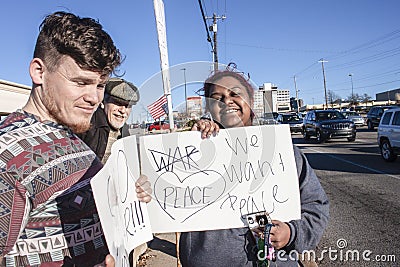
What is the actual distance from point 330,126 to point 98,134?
719 inches

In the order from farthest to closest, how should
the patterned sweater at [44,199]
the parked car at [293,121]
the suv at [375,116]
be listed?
the parked car at [293,121]
the suv at [375,116]
the patterned sweater at [44,199]

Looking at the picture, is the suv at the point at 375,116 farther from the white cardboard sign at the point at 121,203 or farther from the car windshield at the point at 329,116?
the white cardboard sign at the point at 121,203

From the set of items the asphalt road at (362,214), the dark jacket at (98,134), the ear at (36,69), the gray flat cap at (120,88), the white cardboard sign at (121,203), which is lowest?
the asphalt road at (362,214)

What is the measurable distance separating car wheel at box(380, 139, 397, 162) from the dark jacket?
1094cm

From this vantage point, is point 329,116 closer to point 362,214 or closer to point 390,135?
point 390,135

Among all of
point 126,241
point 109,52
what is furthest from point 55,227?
point 109,52

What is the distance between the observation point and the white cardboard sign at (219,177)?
183 centimetres

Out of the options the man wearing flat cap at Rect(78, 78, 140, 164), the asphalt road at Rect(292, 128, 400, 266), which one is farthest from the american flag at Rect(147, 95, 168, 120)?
the asphalt road at Rect(292, 128, 400, 266)

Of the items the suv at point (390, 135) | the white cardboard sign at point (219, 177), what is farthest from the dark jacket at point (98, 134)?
the suv at point (390, 135)

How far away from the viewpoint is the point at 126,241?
1.51 metres

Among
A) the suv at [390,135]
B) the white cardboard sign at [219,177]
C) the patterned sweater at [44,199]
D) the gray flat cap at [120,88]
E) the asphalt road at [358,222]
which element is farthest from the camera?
the suv at [390,135]

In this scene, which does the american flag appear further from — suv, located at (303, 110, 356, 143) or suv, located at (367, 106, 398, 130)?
suv, located at (367, 106, 398, 130)

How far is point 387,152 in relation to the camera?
11.6 meters

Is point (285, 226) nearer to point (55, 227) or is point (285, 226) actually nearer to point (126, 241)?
point (126, 241)
